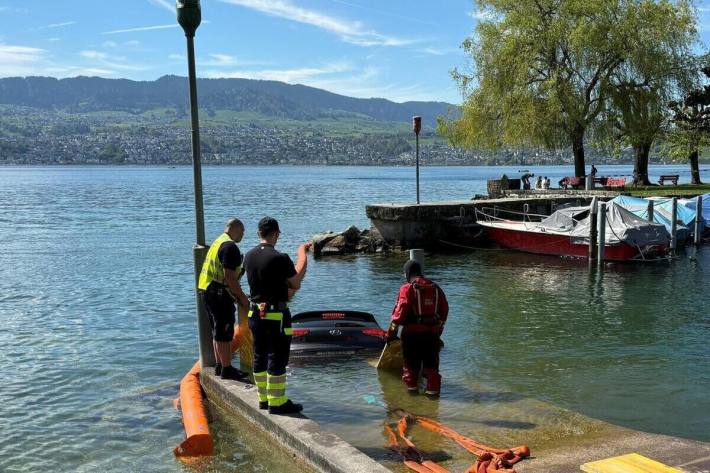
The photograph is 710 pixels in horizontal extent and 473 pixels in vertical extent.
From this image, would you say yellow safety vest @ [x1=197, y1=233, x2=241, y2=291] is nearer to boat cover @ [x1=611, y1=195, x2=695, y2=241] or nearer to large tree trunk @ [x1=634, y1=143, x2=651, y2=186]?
boat cover @ [x1=611, y1=195, x2=695, y2=241]

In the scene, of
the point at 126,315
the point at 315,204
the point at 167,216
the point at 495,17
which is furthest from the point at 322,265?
the point at 315,204

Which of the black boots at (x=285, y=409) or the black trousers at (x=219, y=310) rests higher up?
the black trousers at (x=219, y=310)

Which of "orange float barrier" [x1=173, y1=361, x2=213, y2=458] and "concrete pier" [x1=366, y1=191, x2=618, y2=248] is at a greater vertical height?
"concrete pier" [x1=366, y1=191, x2=618, y2=248]

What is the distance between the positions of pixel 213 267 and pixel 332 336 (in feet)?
12.0

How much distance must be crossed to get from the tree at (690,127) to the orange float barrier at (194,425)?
41143 mm

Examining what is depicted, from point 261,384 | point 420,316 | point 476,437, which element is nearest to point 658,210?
point 420,316

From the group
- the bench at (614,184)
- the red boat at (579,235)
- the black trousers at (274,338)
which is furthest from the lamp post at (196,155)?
the bench at (614,184)

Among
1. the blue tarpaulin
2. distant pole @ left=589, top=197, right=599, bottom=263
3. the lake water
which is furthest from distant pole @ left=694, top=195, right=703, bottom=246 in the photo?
distant pole @ left=589, top=197, right=599, bottom=263

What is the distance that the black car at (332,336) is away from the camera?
11711 mm

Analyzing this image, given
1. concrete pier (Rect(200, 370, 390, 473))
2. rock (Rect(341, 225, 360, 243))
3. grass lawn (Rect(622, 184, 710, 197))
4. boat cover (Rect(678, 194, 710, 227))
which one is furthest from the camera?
grass lawn (Rect(622, 184, 710, 197))

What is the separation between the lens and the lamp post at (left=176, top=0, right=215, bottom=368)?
29.6 feet

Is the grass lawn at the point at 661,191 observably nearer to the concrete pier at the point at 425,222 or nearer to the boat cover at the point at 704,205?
the boat cover at the point at 704,205

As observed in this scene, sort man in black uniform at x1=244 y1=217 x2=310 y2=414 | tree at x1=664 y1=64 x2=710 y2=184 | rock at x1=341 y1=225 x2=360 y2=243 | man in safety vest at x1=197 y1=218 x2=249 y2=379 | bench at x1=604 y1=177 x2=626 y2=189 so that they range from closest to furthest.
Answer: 1. man in black uniform at x1=244 y1=217 x2=310 y2=414
2. man in safety vest at x1=197 y1=218 x2=249 y2=379
3. rock at x1=341 y1=225 x2=360 y2=243
4. bench at x1=604 y1=177 x2=626 y2=189
5. tree at x1=664 y1=64 x2=710 y2=184

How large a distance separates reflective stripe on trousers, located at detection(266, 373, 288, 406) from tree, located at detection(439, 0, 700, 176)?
113ft
